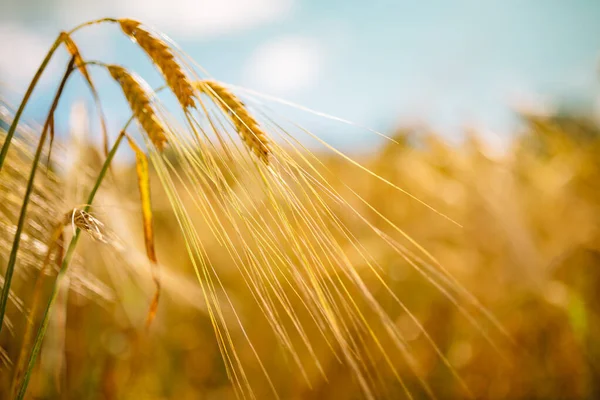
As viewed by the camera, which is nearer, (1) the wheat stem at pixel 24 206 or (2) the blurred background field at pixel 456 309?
(1) the wheat stem at pixel 24 206

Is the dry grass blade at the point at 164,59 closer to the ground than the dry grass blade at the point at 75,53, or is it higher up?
higher up

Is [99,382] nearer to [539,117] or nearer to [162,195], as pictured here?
[162,195]

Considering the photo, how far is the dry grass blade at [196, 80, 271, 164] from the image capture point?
0.34 meters

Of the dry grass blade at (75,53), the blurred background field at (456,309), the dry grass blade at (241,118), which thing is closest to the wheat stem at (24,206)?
the dry grass blade at (75,53)

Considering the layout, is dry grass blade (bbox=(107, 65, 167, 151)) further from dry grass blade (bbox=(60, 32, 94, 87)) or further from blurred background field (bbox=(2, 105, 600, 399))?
blurred background field (bbox=(2, 105, 600, 399))

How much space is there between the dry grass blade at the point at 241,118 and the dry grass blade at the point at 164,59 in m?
0.01

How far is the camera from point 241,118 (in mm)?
350

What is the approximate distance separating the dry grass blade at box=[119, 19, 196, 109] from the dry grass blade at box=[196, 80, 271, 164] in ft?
0.05

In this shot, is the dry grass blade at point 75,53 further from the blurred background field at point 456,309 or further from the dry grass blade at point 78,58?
the blurred background field at point 456,309

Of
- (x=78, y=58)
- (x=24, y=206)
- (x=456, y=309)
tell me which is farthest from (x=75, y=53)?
(x=456, y=309)

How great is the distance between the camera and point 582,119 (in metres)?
1.78

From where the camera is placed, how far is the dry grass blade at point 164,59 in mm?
339

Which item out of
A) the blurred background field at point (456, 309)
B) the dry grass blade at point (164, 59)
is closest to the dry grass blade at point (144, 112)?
the dry grass blade at point (164, 59)

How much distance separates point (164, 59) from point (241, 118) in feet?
0.28
